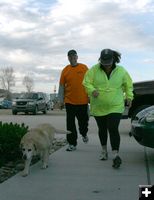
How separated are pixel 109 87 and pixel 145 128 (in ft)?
2.76

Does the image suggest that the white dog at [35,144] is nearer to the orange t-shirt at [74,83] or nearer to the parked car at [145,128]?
the parked car at [145,128]

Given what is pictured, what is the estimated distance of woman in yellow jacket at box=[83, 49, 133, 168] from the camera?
683 centimetres

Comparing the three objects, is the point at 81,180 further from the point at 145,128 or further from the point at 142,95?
the point at 142,95

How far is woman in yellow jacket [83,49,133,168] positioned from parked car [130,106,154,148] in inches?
15.7

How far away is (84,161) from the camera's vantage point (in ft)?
24.2

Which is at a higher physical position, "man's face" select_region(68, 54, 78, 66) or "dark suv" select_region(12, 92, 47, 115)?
"man's face" select_region(68, 54, 78, 66)

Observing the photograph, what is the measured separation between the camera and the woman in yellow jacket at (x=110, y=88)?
22.4ft

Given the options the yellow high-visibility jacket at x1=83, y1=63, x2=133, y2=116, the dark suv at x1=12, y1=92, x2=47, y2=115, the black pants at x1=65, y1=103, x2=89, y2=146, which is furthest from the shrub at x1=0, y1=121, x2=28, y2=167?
the dark suv at x1=12, y1=92, x2=47, y2=115

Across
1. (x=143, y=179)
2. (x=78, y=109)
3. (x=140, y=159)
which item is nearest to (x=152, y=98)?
(x=78, y=109)

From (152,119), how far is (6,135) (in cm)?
242

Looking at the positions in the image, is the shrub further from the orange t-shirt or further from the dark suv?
the dark suv

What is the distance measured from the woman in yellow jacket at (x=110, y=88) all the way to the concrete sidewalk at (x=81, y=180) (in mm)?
527

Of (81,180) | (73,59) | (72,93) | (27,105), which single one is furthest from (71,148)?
(27,105)

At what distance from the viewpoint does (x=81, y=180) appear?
583 centimetres
